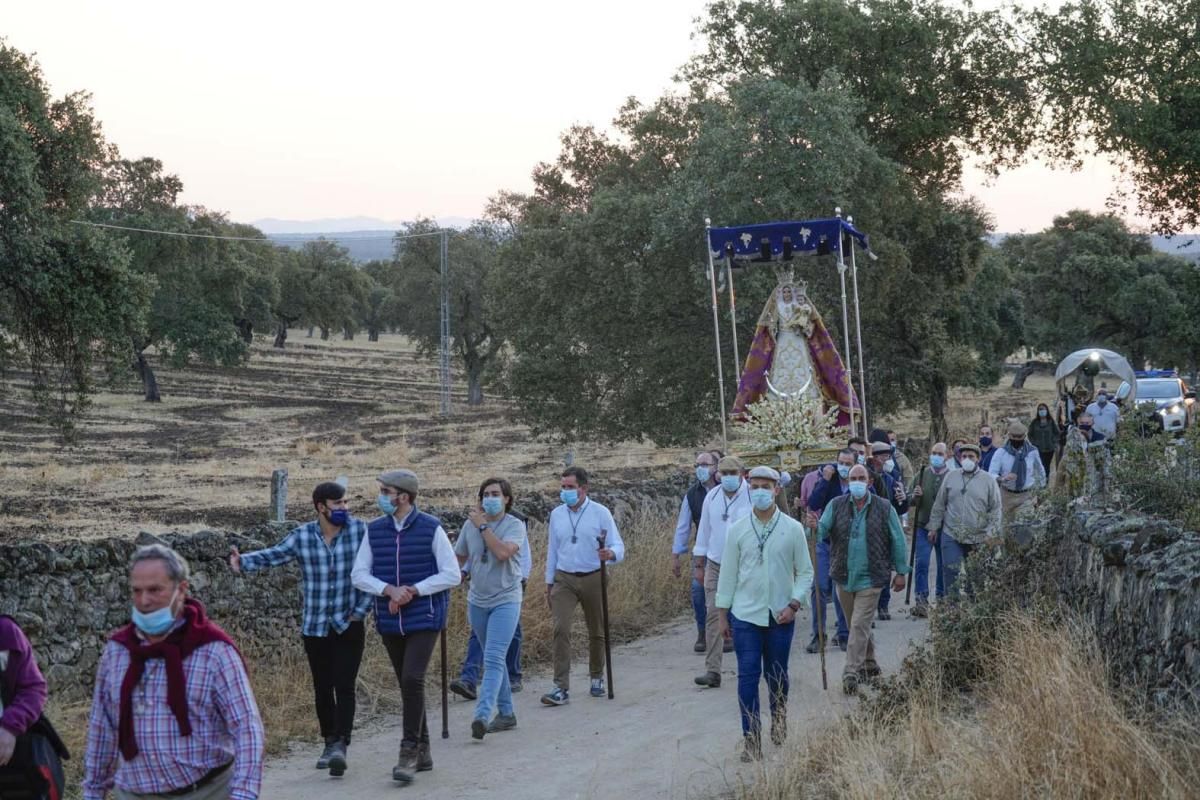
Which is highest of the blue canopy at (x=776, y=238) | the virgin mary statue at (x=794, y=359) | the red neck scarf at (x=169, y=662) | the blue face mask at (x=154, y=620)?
the blue canopy at (x=776, y=238)

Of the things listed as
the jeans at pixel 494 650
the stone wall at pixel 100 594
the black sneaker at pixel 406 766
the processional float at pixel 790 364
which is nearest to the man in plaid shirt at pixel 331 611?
the black sneaker at pixel 406 766

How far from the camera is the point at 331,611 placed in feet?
32.1

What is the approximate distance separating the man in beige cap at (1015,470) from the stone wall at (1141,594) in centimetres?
727

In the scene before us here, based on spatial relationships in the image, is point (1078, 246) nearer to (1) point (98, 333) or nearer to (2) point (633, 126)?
(2) point (633, 126)

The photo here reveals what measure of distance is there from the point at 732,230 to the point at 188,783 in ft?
51.1

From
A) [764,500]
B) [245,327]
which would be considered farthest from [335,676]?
[245,327]

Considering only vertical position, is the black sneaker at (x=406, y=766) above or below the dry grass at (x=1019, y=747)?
below

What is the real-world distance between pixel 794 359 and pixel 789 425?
6.27 feet

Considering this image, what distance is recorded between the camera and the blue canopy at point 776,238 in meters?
20.3

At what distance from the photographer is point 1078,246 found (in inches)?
3000

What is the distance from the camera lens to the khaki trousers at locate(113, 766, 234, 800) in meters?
5.49

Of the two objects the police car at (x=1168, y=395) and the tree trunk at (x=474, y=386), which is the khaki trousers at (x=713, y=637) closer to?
the police car at (x=1168, y=395)

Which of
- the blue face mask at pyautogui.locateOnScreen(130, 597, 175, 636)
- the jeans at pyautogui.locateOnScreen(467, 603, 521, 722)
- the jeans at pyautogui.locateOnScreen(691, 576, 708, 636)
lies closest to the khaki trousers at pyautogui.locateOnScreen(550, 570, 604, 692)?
the jeans at pyautogui.locateOnScreen(467, 603, 521, 722)

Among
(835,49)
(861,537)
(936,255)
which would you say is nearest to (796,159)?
(835,49)
